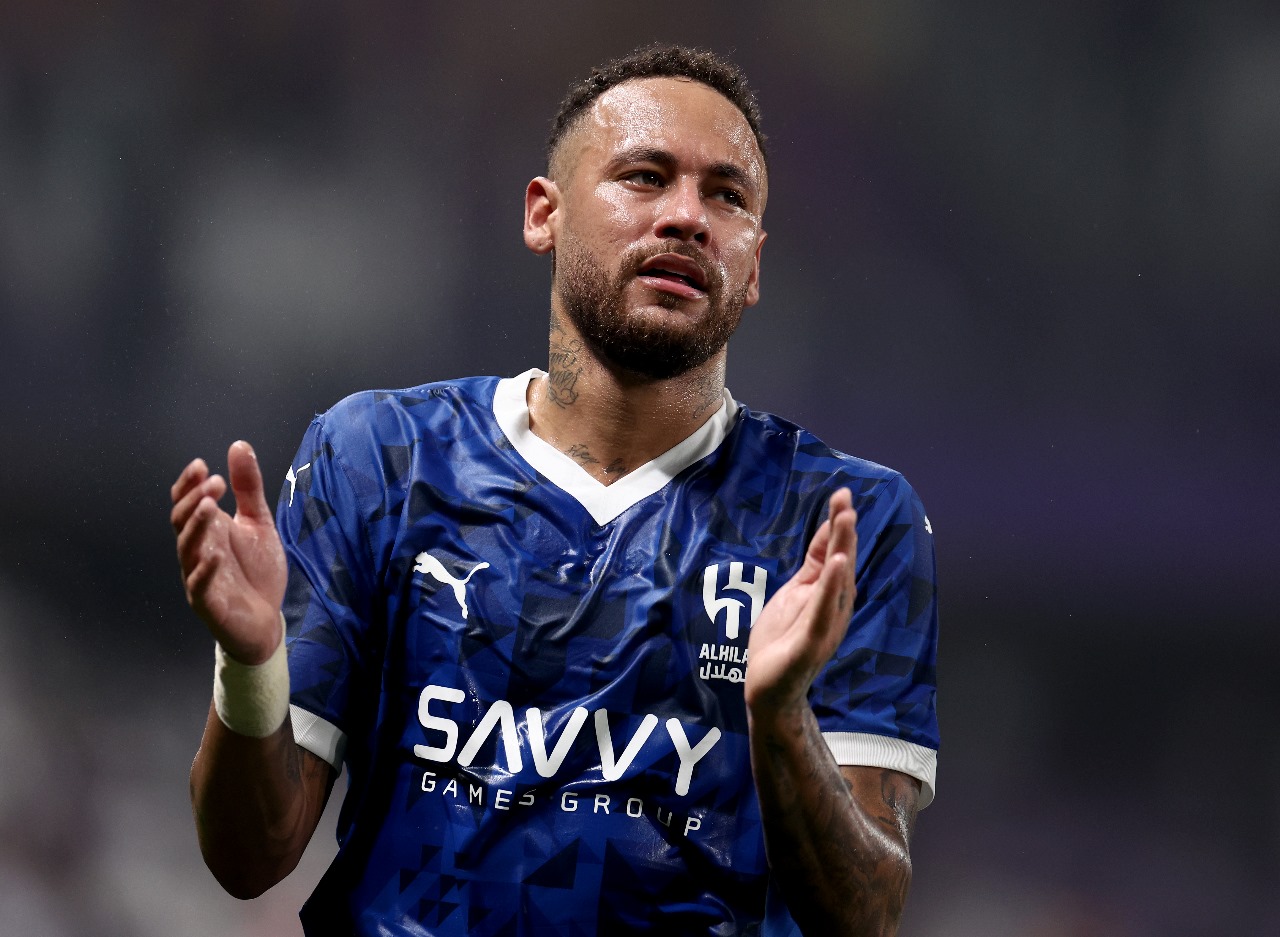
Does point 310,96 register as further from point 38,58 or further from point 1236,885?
point 1236,885

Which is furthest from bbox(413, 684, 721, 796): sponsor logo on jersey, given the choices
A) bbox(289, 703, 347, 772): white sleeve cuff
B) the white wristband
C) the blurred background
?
the blurred background

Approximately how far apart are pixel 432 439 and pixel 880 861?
858 millimetres

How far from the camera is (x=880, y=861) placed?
1.60 metres

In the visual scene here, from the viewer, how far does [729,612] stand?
5.76 feet

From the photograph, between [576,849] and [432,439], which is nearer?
[576,849]

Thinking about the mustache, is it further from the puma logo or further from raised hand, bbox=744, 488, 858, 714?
raised hand, bbox=744, 488, 858, 714

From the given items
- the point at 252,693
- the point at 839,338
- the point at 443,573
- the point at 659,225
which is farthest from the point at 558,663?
the point at 839,338

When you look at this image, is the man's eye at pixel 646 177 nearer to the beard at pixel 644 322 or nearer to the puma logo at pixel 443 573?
the beard at pixel 644 322

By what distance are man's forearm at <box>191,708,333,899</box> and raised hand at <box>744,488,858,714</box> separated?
594 mm

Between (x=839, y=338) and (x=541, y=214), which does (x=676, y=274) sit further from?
(x=839, y=338)

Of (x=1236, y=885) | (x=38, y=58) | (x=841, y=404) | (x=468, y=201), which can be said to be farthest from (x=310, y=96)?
(x=1236, y=885)

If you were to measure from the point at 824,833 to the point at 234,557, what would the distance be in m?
0.74

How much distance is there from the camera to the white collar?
1865mm

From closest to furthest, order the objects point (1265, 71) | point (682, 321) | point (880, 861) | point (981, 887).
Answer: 1. point (880, 861)
2. point (682, 321)
3. point (981, 887)
4. point (1265, 71)
